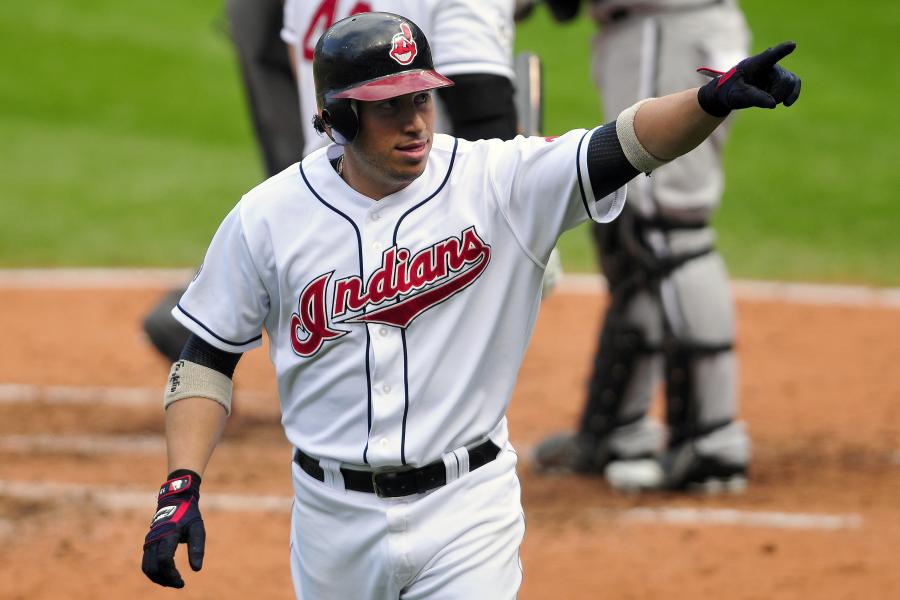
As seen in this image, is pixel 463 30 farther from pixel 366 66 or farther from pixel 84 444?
pixel 84 444

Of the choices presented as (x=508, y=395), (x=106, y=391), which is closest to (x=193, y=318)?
(x=508, y=395)

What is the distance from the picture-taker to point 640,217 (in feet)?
19.6

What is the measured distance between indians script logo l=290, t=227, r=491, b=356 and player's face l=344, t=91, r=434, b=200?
6.9 inches

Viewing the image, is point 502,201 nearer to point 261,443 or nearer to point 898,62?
point 261,443

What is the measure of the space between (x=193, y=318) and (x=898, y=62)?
47.0ft

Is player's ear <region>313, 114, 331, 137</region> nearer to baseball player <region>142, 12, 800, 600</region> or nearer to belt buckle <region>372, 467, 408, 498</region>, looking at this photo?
baseball player <region>142, 12, 800, 600</region>

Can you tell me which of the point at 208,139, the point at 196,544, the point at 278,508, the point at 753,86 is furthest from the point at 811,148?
the point at 196,544

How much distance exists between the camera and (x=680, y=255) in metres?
5.91

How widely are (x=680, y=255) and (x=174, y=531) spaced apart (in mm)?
3267

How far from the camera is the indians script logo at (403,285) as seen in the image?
3205mm

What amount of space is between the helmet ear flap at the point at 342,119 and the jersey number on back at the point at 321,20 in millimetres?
1286

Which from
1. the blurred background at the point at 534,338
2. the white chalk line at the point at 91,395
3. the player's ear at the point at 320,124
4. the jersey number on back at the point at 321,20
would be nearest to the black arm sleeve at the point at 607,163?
the player's ear at the point at 320,124

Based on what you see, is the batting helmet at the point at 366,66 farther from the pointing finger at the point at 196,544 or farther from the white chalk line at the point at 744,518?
the white chalk line at the point at 744,518

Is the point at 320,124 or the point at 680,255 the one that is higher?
the point at 320,124
